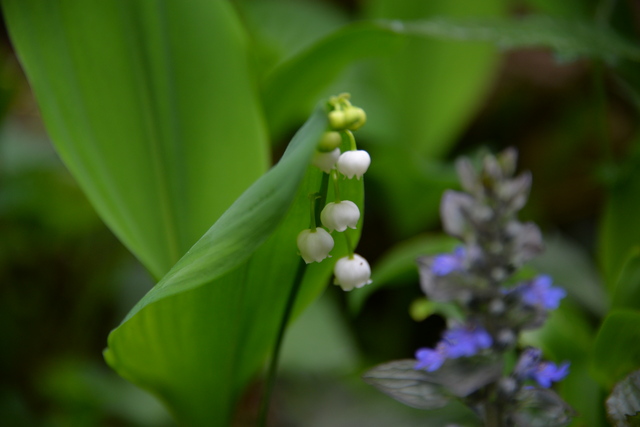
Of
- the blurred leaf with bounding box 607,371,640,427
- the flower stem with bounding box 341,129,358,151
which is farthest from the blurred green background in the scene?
the flower stem with bounding box 341,129,358,151

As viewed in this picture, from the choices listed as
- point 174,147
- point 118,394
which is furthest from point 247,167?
point 118,394

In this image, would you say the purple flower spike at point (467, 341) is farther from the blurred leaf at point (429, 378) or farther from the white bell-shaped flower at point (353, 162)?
the white bell-shaped flower at point (353, 162)

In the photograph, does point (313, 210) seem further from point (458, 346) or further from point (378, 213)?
point (378, 213)

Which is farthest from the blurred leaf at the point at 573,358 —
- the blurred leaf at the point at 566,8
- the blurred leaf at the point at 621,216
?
the blurred leaf at the point at 566,8

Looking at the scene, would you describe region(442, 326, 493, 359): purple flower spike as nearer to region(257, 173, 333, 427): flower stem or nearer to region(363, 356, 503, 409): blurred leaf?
region(363, 356, 503, 409): blurred leaf

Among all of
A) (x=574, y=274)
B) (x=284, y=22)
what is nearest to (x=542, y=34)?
(x=574, y=274)
